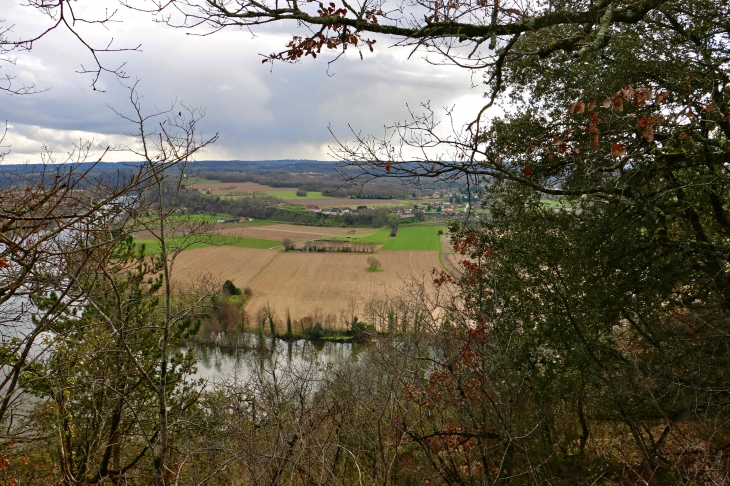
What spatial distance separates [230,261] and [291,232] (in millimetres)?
10263

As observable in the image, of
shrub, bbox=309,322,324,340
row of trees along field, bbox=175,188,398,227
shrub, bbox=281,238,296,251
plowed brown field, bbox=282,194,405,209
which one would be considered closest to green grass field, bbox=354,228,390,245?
row of trees along field, bbox=175,188,398,227

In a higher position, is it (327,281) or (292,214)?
(292,214)

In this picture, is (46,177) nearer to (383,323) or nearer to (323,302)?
(383,323)

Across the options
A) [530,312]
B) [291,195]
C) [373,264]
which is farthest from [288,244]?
[530,312]

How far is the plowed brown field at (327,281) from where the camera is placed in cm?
2728

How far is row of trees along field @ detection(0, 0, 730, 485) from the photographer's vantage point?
322cm

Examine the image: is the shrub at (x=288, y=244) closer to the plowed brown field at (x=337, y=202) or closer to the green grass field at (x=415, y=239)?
the green grass field at (x=415, y=239)

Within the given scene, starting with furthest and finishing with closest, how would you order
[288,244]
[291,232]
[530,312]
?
[291,232], [288,244], [530,312]

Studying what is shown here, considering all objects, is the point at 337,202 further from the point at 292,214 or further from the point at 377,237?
the point at 377,237

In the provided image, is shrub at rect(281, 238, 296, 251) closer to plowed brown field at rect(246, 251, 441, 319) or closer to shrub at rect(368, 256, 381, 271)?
plowed brown field at rect(246, 251, 441, 319)

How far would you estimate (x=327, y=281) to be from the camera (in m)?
31.1

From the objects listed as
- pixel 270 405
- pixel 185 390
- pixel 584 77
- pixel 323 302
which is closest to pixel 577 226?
A: pixel 584 77

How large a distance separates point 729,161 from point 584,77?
252cm

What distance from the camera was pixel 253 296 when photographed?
96.1ft
